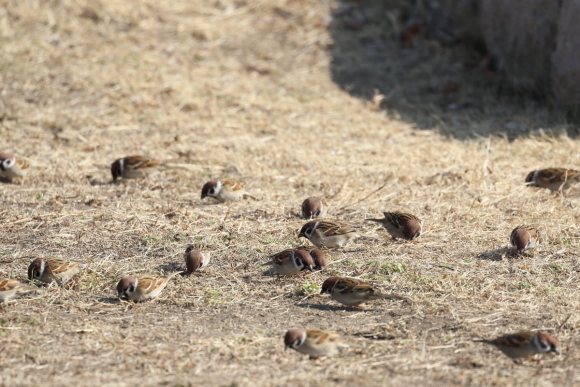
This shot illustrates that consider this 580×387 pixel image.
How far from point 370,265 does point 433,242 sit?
39.7 inches

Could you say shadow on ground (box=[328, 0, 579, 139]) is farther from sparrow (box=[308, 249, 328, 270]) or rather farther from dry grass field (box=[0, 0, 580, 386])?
sparrow (box=[308, 249, 328, 270])

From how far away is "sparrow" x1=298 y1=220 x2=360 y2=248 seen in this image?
25.4 feet

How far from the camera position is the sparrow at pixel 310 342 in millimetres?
5480

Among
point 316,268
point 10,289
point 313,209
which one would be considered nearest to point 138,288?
point 10,289

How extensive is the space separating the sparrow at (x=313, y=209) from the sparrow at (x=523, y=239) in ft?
6.76

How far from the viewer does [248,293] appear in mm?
6941

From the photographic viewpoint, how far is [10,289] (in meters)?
6.47

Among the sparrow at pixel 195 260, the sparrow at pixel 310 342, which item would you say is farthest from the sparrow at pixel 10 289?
the sparrow at pixel 310 342

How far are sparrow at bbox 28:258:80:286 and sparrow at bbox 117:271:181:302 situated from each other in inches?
23.2

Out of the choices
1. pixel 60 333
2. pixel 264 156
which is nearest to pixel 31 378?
pixel 60 333

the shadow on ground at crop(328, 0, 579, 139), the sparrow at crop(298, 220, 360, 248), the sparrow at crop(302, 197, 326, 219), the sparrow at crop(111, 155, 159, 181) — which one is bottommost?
the shadow on ground at crop(328, 0, 579, 139)

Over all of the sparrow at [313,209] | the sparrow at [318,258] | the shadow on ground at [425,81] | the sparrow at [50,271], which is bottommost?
the shadow on ground at [425,81]

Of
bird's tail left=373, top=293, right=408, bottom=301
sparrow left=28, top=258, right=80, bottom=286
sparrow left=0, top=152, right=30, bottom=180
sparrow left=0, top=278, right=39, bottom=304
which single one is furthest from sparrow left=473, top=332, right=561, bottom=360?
sparrow left=0, top=152, right=30, bottom=180

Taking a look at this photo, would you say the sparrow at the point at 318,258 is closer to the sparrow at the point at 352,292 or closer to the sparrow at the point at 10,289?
the sparrow at the point at 352,292
